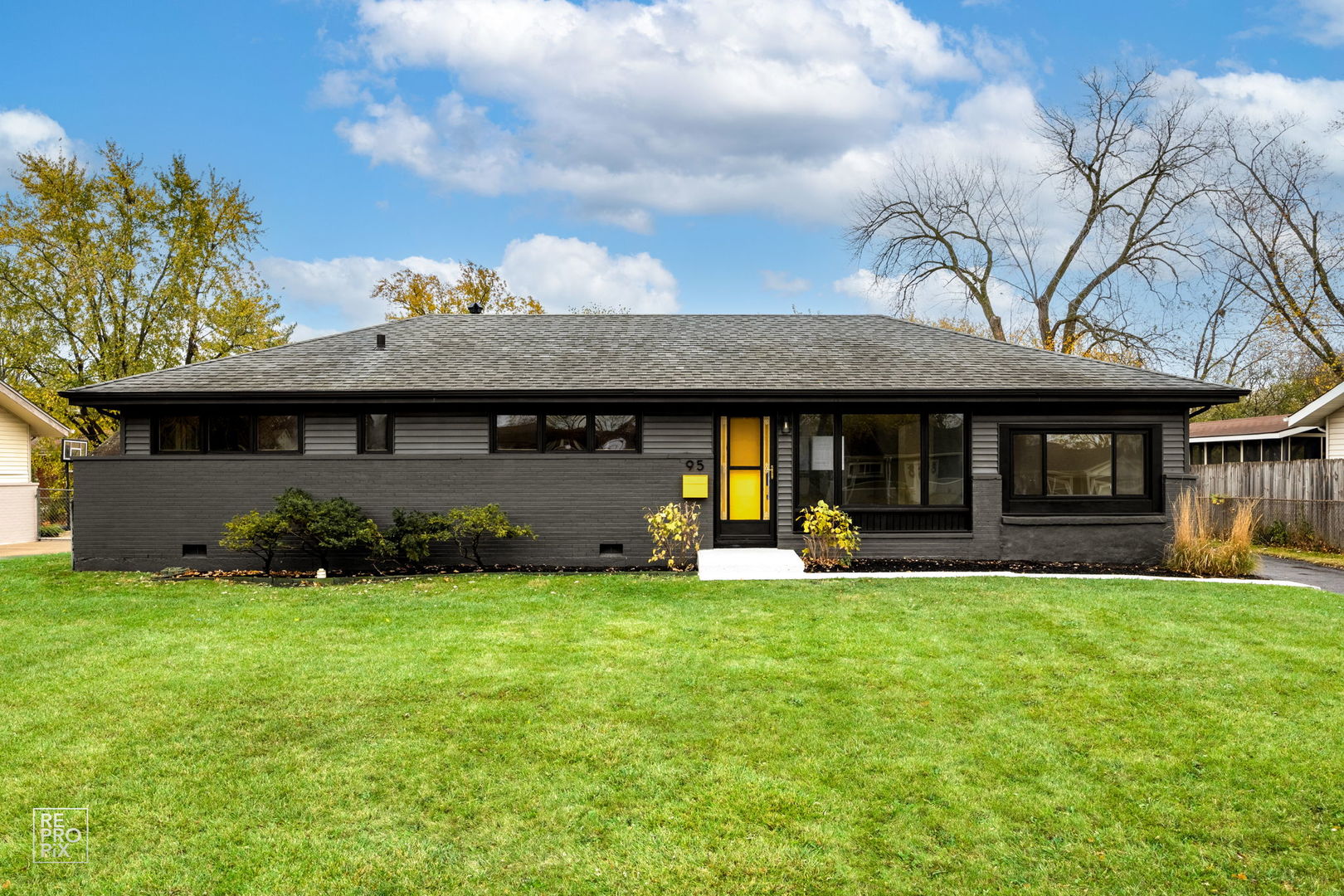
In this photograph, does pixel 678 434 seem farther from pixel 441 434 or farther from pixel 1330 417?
pixel 1330 417

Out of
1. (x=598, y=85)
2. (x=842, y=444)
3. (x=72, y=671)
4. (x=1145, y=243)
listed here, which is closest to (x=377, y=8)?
(x=598, y=85)

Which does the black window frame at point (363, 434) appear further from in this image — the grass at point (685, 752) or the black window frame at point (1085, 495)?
the black window frame at point (1085, 495)

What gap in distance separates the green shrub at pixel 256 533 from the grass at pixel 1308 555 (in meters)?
16.7

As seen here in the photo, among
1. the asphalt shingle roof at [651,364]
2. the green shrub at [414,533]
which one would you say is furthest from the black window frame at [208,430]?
the green shrub at [414,533]

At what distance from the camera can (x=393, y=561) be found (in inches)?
462

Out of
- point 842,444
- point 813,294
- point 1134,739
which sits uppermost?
point 813,294

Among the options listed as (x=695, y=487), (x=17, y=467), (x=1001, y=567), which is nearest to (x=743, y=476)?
(x=695, y=487)

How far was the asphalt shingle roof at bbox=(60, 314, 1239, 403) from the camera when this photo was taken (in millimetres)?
11562

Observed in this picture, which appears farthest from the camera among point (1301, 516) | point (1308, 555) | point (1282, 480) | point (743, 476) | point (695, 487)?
point (1282, 480)

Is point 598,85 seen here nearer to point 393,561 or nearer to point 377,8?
point 377,8

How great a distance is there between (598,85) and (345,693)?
52.5 ft

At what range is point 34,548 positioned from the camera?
17.3 meters

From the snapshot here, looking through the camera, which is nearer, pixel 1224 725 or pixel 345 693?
pixel 1224 725

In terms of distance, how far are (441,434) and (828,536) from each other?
6.35m
